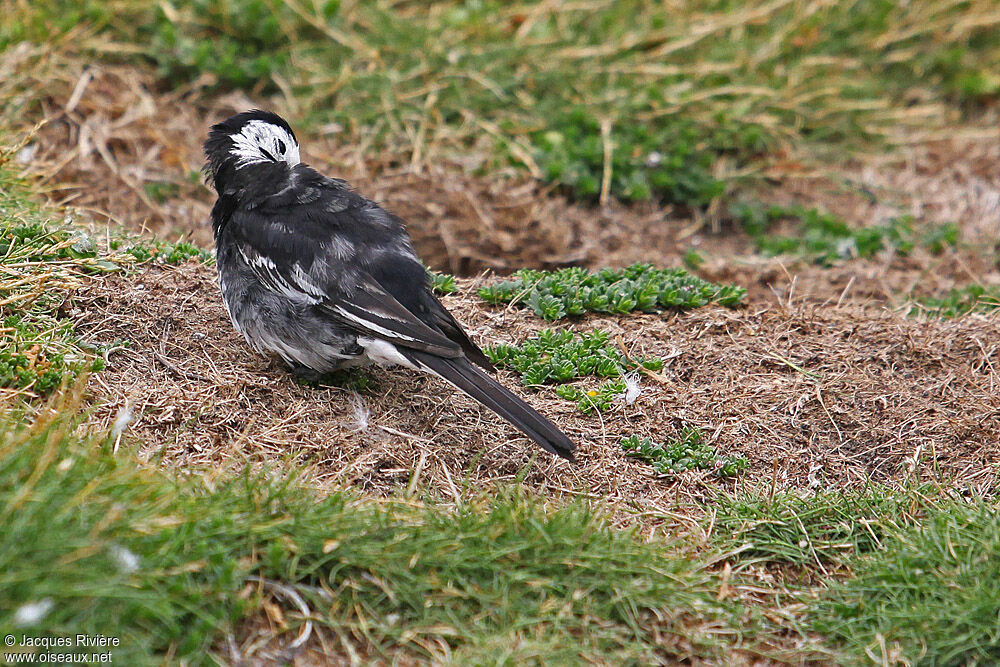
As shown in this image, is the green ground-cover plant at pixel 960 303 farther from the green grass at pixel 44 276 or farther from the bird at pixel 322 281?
the green grass at pixel 44 276

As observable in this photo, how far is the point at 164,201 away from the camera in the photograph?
7.13 meters

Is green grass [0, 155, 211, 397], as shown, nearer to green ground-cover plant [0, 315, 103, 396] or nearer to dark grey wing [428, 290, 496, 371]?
green ground-cover plant [0, 315, 103, 396]

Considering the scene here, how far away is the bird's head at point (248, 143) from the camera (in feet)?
17.1

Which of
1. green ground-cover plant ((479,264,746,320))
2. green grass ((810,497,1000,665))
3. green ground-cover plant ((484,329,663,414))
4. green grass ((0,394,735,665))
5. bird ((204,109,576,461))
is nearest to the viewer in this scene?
green grass ((0,394,735,665))

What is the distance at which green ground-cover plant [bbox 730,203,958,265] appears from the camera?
7191 mm

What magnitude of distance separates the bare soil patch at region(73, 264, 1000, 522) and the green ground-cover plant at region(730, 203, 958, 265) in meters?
1.60

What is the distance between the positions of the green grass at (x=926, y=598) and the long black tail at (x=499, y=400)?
47.4 inches

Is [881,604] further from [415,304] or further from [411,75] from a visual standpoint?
[411,75]

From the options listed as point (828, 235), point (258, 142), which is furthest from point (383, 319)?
point (828, 235)

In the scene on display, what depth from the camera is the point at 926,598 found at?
142 inches

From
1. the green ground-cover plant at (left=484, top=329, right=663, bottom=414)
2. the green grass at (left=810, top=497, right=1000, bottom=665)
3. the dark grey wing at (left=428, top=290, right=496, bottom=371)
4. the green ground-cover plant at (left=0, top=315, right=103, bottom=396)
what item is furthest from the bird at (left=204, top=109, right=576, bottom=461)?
the green grass at (left=810, top=497, right=1000, bottom=665)

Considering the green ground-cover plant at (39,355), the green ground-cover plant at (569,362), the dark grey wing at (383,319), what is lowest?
the green ground-cover plant at (569,362)

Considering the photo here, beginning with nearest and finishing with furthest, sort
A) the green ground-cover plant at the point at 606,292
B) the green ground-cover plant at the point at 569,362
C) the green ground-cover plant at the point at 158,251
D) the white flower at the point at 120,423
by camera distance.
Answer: the white flower at the point at 120,423, the green ground-cover plant at the point at 569,362, the green ground-cover plant at the point at 158,251, the green ground-cover plant at the point at 606,292

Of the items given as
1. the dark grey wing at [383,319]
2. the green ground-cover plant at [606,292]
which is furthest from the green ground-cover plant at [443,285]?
the dark grey wing at [383,319]
